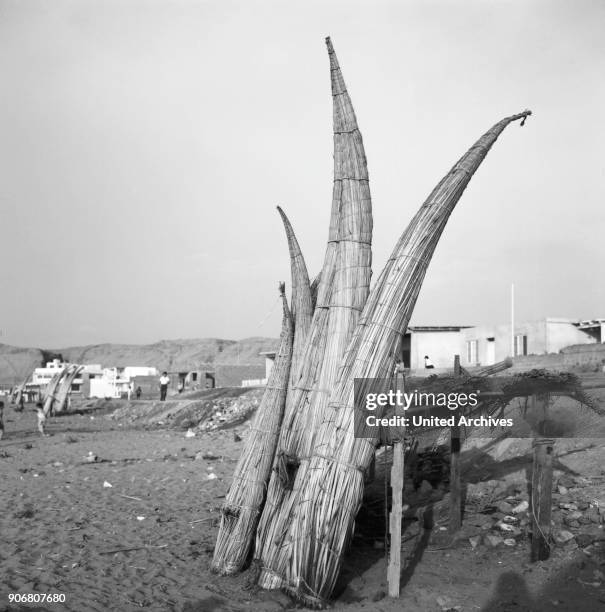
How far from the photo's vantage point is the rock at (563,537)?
6891 millimetres

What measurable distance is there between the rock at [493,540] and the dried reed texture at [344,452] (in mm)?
2034

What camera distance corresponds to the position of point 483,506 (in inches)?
310

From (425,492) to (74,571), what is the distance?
169 inches

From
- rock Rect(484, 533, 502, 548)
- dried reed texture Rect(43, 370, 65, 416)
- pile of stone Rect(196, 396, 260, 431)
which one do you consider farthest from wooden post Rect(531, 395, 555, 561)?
dried reed texture Rect(43, 370, 65, 416)

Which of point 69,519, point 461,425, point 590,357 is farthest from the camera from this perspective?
point 590,357

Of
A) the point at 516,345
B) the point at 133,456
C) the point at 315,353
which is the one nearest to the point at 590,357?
the point at 516,345

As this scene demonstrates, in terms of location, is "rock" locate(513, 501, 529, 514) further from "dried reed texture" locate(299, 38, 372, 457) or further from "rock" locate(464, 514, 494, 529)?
"dried reed texture" locate(299, 38, 372, 457)

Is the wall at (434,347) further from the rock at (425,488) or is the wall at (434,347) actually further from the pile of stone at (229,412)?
the rock at (425,488)

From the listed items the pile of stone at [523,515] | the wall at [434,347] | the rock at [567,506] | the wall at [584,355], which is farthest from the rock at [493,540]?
the wall at [434,347]

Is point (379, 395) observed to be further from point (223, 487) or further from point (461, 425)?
point (223, 487)

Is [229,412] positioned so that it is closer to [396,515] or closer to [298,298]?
[298,298]

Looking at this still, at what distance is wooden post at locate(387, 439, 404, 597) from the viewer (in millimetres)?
5988

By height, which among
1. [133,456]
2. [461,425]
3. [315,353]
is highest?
[315,353]

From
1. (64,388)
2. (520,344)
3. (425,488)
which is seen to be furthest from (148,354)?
(425,488)
